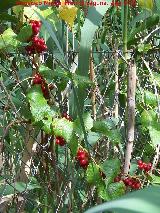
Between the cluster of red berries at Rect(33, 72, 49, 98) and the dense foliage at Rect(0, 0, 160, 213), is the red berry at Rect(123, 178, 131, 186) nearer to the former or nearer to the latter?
the dense foliage at Rect(0, 0, 160, 213)

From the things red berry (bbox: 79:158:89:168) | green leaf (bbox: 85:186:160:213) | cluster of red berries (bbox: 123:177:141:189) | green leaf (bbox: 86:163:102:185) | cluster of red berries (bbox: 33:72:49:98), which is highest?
green leaf (bbox: 85:186:160:213)

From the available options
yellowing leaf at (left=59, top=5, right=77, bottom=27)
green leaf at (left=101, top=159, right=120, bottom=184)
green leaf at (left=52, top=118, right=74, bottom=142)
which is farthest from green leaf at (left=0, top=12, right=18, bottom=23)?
green leaf at (left=101, top=159, right=120, bottom=184)

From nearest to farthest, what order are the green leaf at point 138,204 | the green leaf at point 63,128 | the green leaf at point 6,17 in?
the green leaf at point 138,204
the green leaf at point 63,128
the green leaf at point 6,17

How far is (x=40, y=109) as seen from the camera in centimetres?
77

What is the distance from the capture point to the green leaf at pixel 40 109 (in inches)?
30.5

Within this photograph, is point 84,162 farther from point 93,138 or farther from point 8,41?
point 8,41

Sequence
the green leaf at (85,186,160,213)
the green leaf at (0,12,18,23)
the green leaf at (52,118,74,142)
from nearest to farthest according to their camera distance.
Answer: the green leaf at (85,186,160,213)
the green leaf at (52,118,74,142)
the green leaf at (0,12,18,23)

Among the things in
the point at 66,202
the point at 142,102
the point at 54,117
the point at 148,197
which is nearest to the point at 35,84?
the point at 54,117

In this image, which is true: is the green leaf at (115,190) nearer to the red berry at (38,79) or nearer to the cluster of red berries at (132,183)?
the cluster of red berries at (132,183)

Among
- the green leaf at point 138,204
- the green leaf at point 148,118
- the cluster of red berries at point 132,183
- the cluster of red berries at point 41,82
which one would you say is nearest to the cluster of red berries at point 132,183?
the cluster of red berries at point 132,183

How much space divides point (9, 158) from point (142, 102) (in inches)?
17.1

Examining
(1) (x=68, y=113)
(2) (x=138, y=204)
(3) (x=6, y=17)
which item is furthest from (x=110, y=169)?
Result: (2) (x=138, y=204)

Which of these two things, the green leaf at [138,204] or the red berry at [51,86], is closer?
the green leaf at [138,204]

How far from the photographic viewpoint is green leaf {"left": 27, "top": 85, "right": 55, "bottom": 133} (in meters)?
0.77
